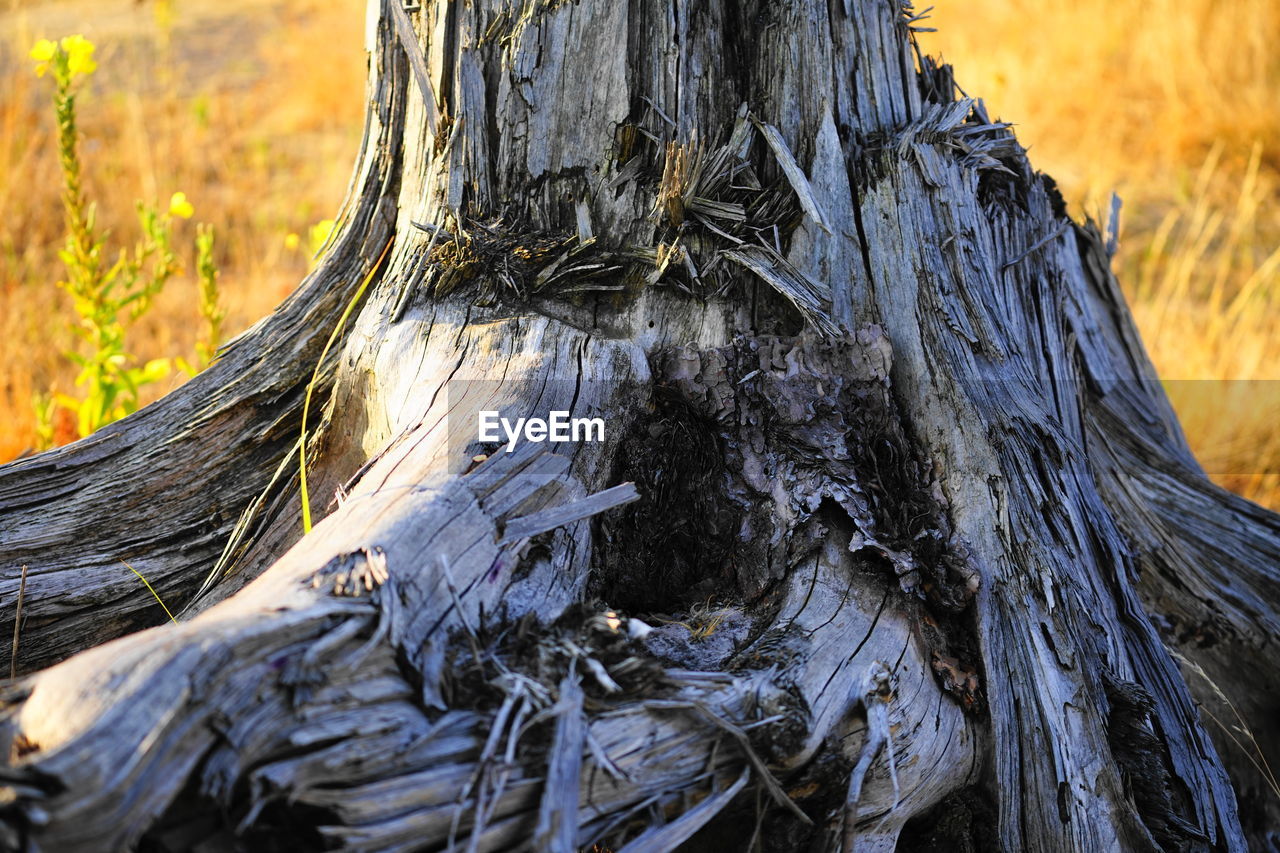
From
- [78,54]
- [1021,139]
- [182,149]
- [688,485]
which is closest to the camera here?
[688,485]

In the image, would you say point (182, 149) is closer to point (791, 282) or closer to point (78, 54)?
point (78, 54)

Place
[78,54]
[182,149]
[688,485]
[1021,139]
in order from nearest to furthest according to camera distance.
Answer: [688,485], [78,54], [182,149], [1021,139]

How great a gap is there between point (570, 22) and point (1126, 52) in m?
6.54

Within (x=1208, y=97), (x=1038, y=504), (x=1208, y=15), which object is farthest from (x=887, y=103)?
(x=1208, y=15)

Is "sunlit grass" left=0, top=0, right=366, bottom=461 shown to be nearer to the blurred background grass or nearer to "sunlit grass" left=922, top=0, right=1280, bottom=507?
the blurred background grass

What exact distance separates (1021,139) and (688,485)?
5937mm

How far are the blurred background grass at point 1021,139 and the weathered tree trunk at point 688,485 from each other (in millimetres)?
1994

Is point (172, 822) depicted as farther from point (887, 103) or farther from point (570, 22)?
point (887, 103)

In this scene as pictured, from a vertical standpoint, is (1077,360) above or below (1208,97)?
below

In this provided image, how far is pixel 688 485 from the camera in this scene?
74.8 inches

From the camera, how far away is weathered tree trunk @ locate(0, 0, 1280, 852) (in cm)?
138

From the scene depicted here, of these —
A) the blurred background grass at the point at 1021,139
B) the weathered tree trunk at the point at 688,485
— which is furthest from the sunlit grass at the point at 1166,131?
the weathered tree trunk at the point at 688,485

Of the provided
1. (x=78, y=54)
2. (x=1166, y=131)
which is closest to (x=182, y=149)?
(x=78, y=54)

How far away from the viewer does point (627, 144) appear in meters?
2.01
